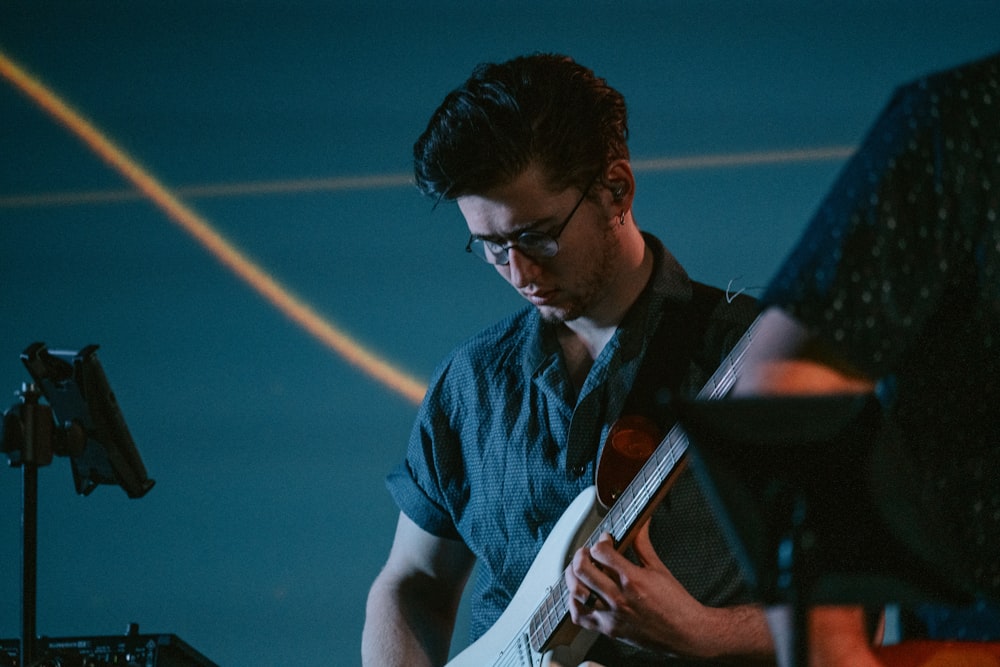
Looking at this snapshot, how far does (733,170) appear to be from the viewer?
2.52m

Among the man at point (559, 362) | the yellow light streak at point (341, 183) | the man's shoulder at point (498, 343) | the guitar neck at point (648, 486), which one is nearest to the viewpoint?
the guitar neck at point (648, 486)

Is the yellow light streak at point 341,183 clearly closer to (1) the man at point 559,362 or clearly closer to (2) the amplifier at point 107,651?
(1) the man at point 559,362

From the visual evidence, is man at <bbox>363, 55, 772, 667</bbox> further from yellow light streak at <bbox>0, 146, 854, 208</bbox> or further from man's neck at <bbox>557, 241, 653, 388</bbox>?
yellow light streak at <bbox>0, 146, 854, 208</bbox>

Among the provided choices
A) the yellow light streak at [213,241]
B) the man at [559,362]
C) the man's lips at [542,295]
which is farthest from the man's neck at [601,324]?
the yellow light streak at [213,241]

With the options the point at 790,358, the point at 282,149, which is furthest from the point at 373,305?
the point at 790,358

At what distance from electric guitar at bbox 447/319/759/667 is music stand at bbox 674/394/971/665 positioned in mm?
896

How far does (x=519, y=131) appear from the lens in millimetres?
1771

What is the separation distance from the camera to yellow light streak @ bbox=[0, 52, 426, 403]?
2.71m

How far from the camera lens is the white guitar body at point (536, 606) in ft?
5.51

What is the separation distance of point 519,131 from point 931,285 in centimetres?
122

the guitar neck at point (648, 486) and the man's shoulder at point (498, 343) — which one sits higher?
the man's shoulder at point (498, 343)

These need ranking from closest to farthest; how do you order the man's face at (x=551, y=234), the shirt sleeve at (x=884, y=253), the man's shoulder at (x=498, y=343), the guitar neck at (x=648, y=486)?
the shirt sleeve at (x=884, y=253) → the guitar neck at (x=648, y=486) → the man's face at (x=551, y=234) → the man's shoulder at (x=498, y=343)

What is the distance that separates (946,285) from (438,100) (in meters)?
2.24

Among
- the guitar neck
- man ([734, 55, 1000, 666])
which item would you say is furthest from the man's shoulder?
man ([734, 55, 1000, 666])
